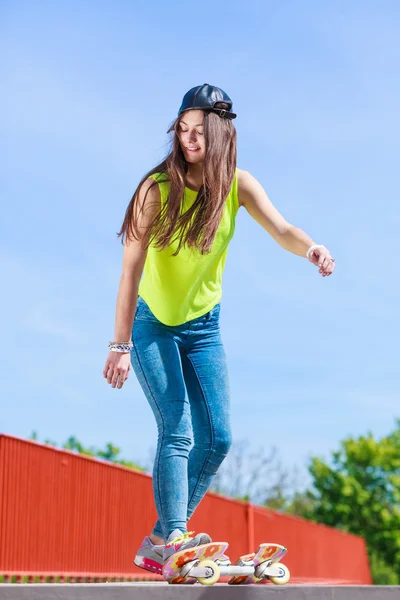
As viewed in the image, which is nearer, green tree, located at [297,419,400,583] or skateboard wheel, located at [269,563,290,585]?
skateboard wheel, located at [269,563,290,585]

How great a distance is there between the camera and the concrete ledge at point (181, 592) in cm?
332

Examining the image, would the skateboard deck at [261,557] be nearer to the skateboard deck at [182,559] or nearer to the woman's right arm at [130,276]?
the skateboard deck at [182,559]

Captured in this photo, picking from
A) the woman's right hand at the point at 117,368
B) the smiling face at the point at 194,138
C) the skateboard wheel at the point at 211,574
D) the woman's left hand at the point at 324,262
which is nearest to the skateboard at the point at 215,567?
the skateboard wheel at the point at 211,574

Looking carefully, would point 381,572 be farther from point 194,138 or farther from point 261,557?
point 194,138

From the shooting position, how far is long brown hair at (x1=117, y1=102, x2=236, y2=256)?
13.8 ft

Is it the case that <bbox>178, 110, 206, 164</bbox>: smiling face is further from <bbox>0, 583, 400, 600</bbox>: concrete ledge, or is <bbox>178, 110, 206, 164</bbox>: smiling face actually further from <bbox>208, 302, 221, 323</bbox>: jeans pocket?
<bbox>0, 583, 400, 600</bbox>: concrete ledge

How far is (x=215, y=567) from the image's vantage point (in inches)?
154

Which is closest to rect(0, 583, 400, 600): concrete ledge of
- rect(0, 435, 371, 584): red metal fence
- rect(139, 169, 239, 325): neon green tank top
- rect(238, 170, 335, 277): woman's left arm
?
rect(139, 169, 239, 325): neon green tank top

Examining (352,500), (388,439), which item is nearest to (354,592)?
(352,500)

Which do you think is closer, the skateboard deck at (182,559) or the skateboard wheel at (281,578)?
the skateboard deck at (182,559)

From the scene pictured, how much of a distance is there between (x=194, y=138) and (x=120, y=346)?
0.97 meters

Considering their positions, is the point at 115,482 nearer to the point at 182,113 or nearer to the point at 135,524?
the point at 135,524

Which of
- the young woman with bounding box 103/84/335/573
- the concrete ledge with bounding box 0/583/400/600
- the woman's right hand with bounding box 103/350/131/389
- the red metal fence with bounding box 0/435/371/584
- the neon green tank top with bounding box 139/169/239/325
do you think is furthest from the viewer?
the red metal fence with bounding box 0/435/371/584

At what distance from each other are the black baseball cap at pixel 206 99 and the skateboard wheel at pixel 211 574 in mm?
1915
